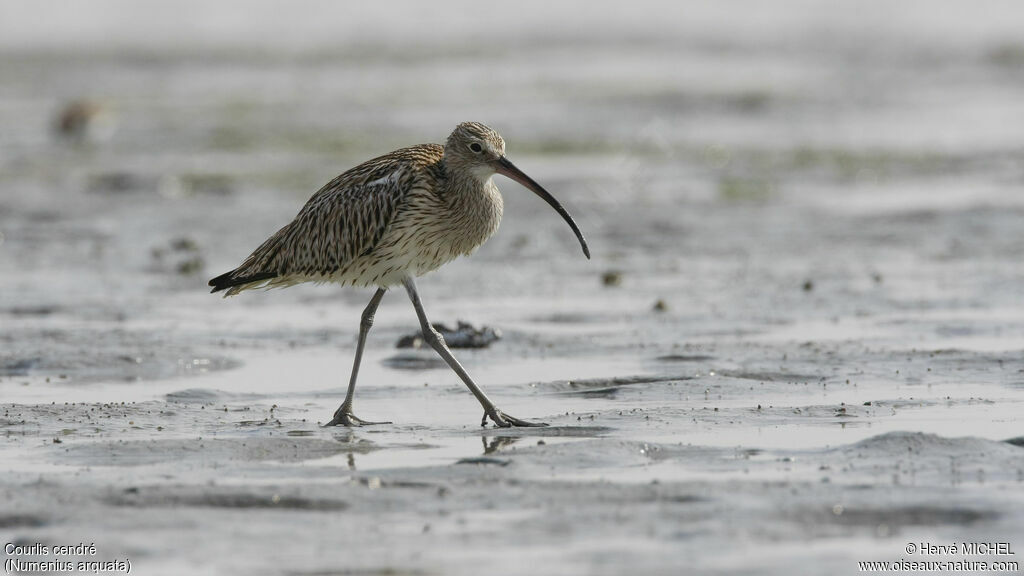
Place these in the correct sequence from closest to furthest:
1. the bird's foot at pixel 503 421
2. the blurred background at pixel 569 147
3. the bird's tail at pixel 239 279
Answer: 1. the bird's foot at pixel 503 421
2. the bird's tail at pixel 239 279
3. the blurred background at pixel 569 147

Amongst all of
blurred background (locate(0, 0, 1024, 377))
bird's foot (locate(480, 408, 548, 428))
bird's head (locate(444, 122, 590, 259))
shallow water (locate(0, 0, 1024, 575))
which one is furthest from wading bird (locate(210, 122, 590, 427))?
blurred background (locate(0, 0, 1024, 377))

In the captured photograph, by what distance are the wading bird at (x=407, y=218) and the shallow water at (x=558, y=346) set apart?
690 mm

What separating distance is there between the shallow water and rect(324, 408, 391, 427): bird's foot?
5.0 inches

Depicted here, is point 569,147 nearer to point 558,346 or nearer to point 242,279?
point 558,346

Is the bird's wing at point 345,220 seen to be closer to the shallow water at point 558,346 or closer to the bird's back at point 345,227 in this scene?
the bird's back at point 345,227

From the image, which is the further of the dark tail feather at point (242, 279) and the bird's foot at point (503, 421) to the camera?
the dark tail feather at point (242, 279)

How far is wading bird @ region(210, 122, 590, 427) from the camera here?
8.17 metres

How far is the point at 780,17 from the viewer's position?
139ft

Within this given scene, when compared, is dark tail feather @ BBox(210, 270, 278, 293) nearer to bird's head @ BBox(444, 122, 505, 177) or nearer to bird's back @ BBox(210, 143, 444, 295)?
bird's back @ BBox(210, 143, 444, 295)

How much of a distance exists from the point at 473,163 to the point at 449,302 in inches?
138

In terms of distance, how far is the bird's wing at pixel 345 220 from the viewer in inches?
323

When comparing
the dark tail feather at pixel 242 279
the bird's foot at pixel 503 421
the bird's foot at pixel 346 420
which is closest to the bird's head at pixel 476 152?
the bird's foot at pixel 503 421

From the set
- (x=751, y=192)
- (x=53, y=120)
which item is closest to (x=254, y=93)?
(x=53, y=120)

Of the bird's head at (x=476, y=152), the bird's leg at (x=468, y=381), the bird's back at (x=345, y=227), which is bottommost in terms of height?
the bird's leg at (x=468, y=381)
